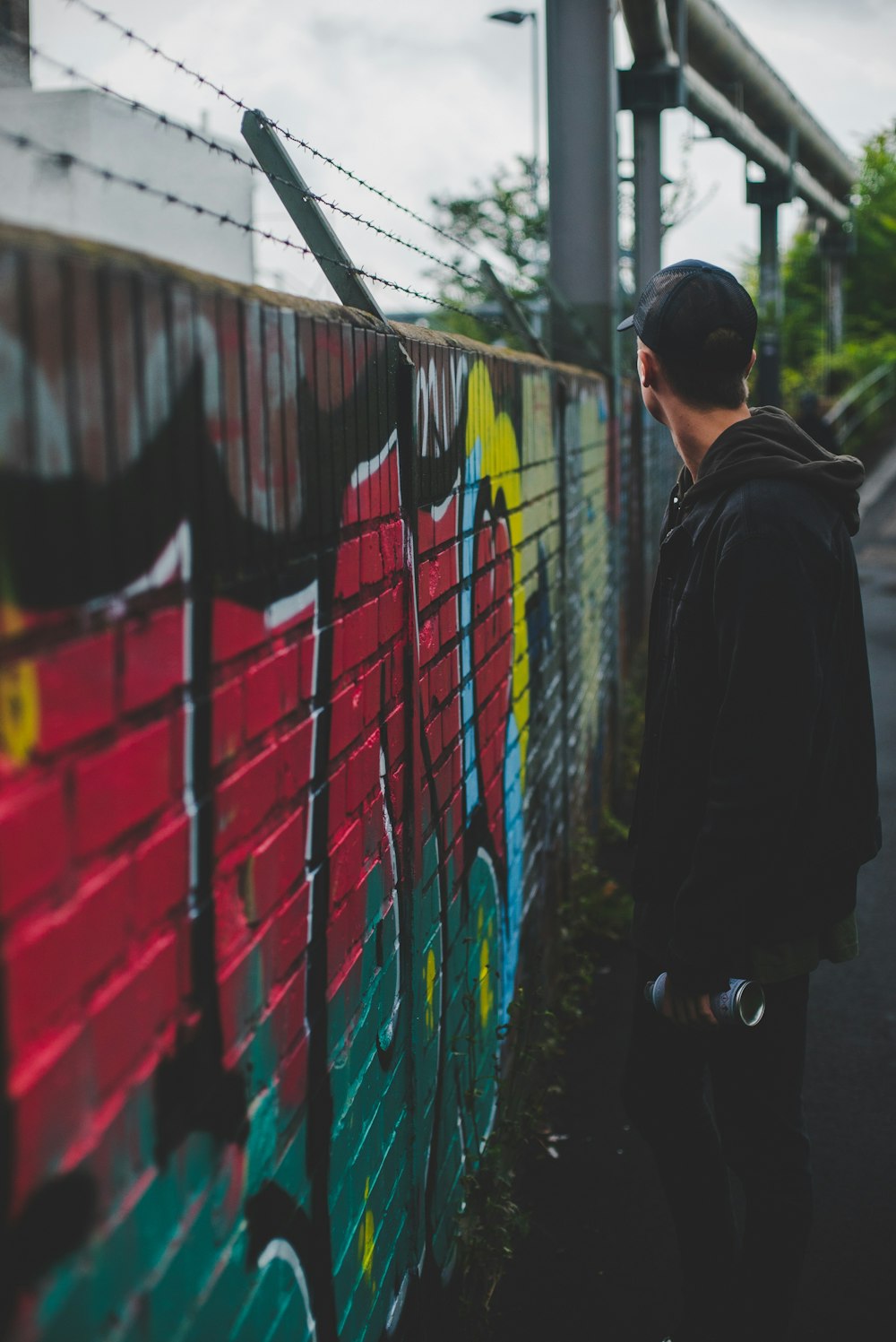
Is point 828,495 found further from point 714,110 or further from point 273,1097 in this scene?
point 714,110

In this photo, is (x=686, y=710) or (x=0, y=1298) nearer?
(x=0, y=1298)

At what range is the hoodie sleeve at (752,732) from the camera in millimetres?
2125

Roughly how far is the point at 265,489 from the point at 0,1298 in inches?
33.6

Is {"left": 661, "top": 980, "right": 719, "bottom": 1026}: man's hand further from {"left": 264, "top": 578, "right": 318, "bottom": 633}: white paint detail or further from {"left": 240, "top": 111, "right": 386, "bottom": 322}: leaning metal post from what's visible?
{"left": 240, "top": 111, "right": 386, "bottom": 322}: leaning metal post

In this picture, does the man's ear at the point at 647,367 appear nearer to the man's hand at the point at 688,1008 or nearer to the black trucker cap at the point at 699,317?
the black trucker cap at the point at 699,317

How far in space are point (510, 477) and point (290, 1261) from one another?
2260 mm

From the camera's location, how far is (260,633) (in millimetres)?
1469

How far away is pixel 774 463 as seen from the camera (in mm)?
2234

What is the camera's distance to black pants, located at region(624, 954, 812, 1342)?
94.4 inches

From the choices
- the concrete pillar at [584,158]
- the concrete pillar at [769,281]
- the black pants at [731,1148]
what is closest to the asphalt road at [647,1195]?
the black pants at [731,1148]

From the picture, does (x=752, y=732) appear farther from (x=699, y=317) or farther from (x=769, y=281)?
(x=769, y=281)

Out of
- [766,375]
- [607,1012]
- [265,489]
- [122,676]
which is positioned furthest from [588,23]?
[766,375]

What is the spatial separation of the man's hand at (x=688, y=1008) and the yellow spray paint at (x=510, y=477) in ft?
4.03

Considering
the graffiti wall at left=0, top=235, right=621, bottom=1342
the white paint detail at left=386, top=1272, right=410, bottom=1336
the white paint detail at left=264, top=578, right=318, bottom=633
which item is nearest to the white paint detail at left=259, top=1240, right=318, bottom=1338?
the graffiti wall at left=0, top=235, right=621, bottom=1342
